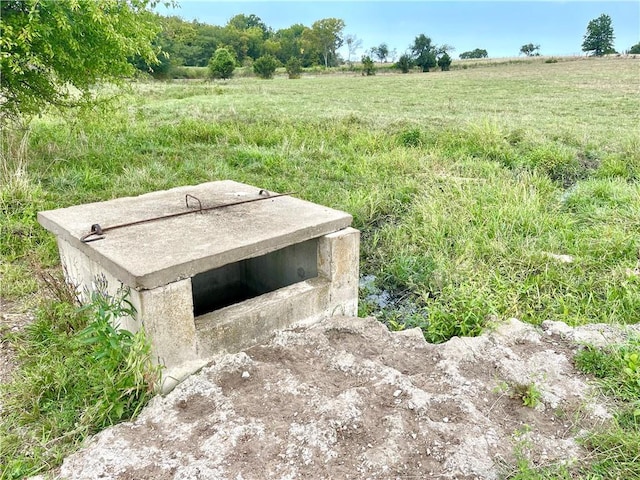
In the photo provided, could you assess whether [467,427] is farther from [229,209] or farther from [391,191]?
[391,191]

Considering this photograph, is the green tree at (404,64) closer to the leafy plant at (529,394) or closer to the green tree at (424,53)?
the green tree at (424,53)

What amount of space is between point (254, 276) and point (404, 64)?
45676 mm

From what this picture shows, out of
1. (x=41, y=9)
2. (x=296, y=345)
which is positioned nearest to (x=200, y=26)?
(x=41, y=9)

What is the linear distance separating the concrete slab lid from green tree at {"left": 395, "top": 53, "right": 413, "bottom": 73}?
149 feet

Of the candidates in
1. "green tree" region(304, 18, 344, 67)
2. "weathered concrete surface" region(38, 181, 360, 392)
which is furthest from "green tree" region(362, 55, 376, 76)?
"weathered concrete surface" region(38, 181, 360, 392)

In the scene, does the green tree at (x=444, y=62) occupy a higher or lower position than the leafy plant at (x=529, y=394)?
higher

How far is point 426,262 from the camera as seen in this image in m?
4.25

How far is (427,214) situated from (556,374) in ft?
8.85

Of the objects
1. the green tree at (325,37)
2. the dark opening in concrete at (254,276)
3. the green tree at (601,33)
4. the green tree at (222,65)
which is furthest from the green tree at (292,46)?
the dark opening in concrete at (254,276)

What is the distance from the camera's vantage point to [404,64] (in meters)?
45.6

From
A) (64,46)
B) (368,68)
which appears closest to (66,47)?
(64,46)

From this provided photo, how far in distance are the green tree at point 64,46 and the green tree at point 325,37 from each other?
6554 centimetres

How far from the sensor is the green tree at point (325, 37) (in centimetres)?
Result: 6962

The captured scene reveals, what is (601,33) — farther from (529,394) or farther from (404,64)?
(529,394)
